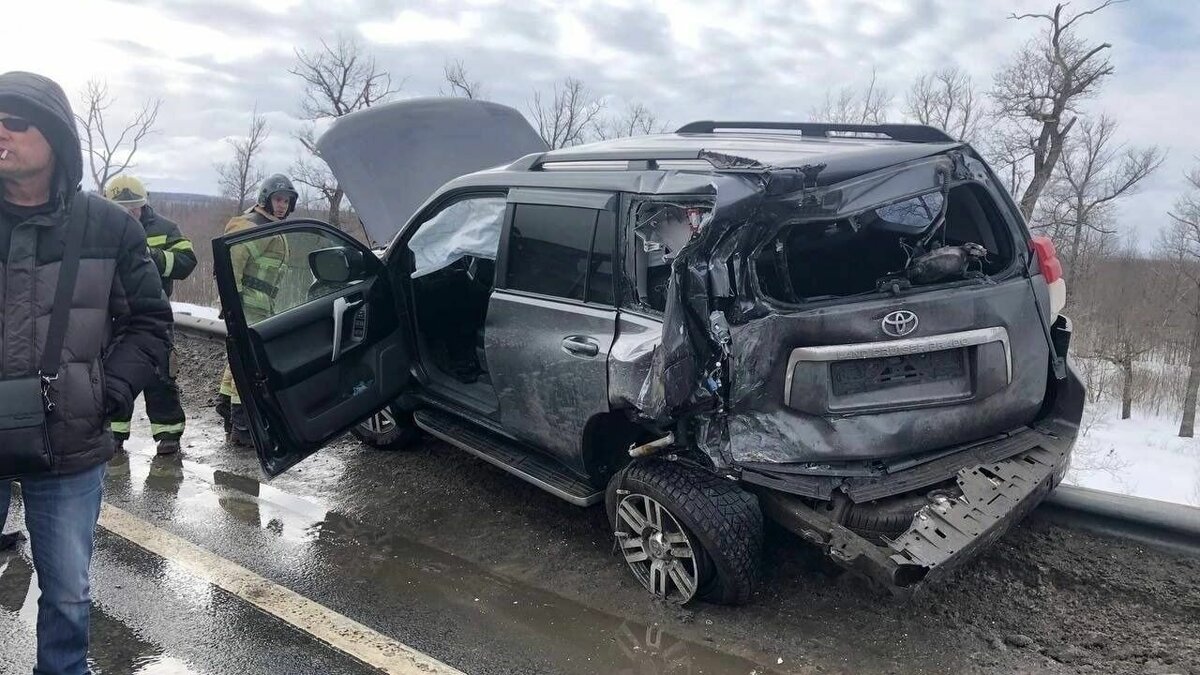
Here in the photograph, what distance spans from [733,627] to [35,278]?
8.61ft

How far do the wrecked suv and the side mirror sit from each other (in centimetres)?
2

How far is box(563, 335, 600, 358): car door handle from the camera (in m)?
3.13

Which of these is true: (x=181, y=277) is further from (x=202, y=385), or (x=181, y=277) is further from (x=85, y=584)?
(x=85, y=584)

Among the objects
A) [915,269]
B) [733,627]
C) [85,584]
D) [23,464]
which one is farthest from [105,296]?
[915,269]

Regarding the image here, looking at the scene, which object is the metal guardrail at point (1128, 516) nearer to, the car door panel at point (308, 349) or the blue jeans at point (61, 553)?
the car door panel at point (308, 349)

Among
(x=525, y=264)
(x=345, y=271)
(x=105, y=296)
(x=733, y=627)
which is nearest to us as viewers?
(x=105, y=296)

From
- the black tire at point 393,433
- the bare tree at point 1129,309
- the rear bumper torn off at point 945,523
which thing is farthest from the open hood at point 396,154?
the bare tree at point 1129,309

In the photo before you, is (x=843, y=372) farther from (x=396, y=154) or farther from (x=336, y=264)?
(x=396, y=154)

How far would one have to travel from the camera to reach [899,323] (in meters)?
2.81

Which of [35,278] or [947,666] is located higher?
[35,278]

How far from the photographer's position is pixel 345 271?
407 cm

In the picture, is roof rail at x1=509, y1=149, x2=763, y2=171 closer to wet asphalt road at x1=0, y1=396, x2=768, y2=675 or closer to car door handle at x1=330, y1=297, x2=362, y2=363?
car door handle at x1=330, y1=297, x2=362, y2=363

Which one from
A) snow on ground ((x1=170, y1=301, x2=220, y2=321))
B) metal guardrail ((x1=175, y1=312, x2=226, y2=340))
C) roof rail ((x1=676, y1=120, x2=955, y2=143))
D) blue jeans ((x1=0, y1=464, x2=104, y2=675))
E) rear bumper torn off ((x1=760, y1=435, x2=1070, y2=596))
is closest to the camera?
blue jeans ((x1=0, y1=464, x2=104, y2=675))

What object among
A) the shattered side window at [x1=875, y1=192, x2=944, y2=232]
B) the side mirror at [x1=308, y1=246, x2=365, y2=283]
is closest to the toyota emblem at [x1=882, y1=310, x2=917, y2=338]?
the shattered side window at [x1=875, y1=192, x2=944, y2=232]
